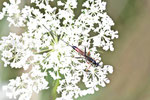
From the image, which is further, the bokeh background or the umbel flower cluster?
the bokeh background

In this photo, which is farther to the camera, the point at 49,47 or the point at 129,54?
the point at 129,54

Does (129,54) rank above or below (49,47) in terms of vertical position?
above

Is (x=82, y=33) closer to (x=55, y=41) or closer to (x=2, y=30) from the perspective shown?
(x=55, y=41)

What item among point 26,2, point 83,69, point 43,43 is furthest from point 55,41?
point 26,2

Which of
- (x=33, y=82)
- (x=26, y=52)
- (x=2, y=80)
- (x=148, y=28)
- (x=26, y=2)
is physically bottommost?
(x=33, y=82)

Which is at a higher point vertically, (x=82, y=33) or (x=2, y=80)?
(x=2, y=80)

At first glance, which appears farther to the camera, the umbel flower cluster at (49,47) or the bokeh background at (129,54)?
the bokeh background at (129,54)

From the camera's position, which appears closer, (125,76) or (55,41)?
(55,41)

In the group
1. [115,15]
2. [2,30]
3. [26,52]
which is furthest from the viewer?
[115,15]
